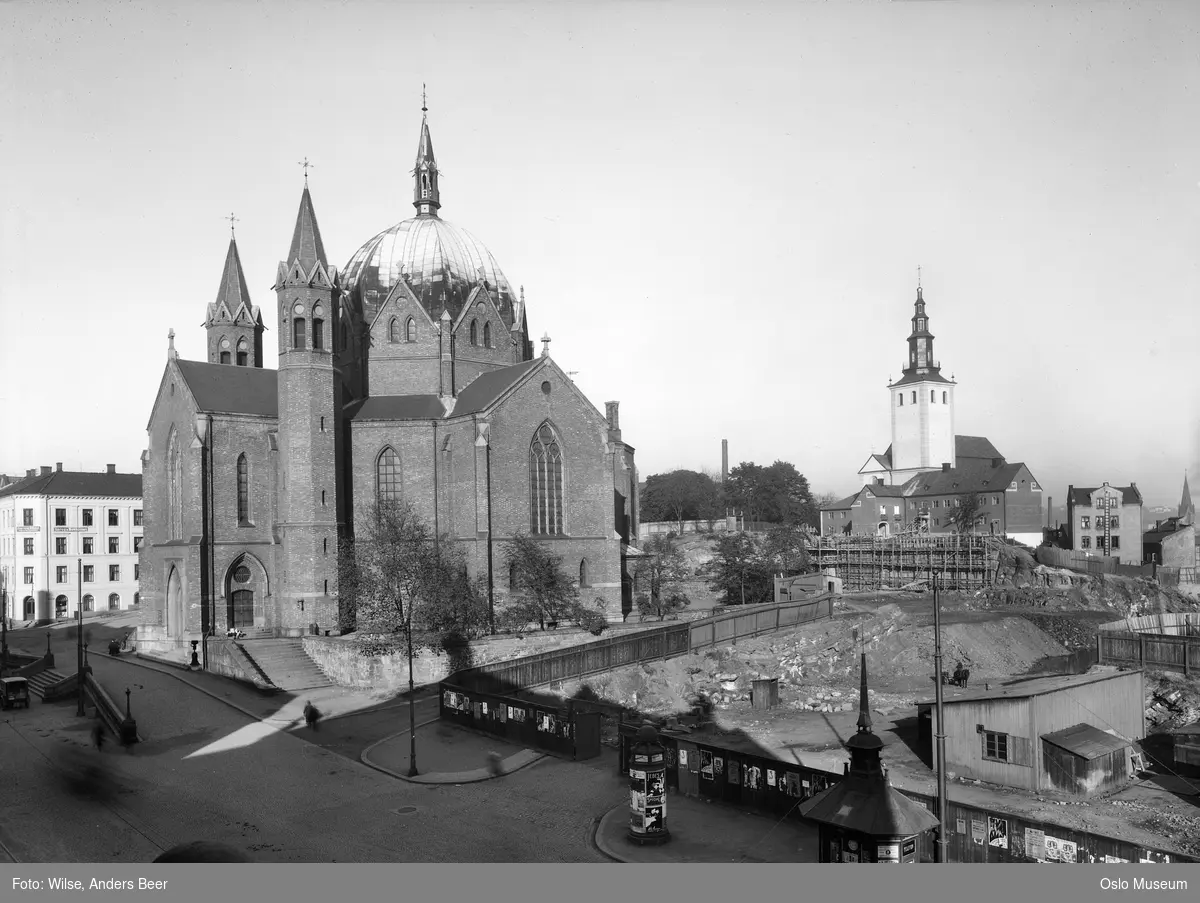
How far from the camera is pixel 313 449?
41.0 meters

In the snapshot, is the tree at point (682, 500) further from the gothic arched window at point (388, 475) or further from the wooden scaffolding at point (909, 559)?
the gothic arched window at point (388, 475)

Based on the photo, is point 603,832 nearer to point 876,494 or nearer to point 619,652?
point 619,652

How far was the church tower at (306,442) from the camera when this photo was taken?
40469mm

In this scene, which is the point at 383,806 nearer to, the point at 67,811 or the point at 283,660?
the point at 67,811

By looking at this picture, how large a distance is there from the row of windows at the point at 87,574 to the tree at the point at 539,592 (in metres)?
29.1

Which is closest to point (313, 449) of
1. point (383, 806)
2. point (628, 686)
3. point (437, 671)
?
point (437, 671)

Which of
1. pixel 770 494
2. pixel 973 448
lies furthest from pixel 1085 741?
pixel 770 494

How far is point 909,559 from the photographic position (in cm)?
6625

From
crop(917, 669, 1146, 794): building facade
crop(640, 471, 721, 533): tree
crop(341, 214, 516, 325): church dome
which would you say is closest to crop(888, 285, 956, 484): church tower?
crop(640, 471, 721, 533): tree

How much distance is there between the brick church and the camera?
41.1m

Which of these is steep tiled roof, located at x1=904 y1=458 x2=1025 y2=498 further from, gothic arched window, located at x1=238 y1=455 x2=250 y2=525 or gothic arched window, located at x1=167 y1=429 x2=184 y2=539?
gothic arched window, located at x1=167 y1=429 x2=184 y2=539

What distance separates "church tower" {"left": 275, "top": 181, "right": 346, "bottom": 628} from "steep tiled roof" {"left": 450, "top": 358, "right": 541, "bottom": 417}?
6250 millimetres
